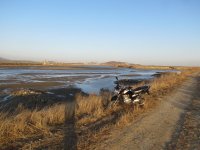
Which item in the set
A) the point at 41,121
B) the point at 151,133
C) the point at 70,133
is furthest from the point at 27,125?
the point at 151,133

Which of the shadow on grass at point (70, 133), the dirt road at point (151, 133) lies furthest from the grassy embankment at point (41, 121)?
the dirt road at point (151, 133)

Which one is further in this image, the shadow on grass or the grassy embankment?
the grassy embankment

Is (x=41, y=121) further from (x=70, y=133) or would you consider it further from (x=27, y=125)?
(x=70, y=133)

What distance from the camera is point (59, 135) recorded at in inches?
326

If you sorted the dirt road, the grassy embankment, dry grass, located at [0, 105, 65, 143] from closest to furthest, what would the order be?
1. the dirt road
2. dry grass, located at [0, 105, 65, 143]
3. the grassy embankment

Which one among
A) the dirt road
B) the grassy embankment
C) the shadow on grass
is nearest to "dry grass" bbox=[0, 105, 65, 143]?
the grassy embankment

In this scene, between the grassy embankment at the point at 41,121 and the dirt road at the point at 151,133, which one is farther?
the grassy embankment at the point at 41,121

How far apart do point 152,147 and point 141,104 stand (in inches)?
233

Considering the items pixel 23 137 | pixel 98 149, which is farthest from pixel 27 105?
pixel 98 149

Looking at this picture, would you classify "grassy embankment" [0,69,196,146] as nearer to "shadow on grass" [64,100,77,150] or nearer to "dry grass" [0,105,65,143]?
"dry grass" [0,105,65,143]

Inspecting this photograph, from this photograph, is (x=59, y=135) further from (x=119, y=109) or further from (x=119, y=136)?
(x=119, y=109)

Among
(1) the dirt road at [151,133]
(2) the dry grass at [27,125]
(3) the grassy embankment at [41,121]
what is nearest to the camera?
(1) the dirt road at [151,133]

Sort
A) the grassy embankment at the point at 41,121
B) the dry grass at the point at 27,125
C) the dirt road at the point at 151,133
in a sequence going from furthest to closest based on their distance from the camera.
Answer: the grassy embankment at the point at 41,121
the dry grass at the point at 27,125
the dirt road at the point at 151,133

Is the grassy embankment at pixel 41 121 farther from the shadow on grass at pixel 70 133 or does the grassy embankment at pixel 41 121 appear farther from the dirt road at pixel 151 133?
the dirt road at pixel 151 133
